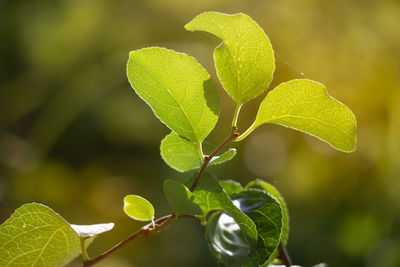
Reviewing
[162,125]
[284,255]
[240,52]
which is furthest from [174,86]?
[162,125]

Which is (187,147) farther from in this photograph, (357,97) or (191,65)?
(357,97)

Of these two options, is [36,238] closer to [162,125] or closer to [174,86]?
[174,86]

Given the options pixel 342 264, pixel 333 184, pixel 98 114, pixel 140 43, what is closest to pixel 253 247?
pixel 342 264

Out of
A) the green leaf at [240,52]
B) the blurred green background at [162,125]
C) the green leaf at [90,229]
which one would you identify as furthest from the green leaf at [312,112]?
the blurred green background at [162,125]

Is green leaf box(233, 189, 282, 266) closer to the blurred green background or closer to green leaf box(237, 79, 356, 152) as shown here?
green leaf box(237, 79, 356, 152)

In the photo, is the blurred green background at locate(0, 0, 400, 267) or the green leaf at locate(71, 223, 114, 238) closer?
the green leaf at locate(71, 223, 114, 238)

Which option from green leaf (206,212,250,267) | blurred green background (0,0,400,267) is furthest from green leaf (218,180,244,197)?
blurred green background (0,0,400,267)
